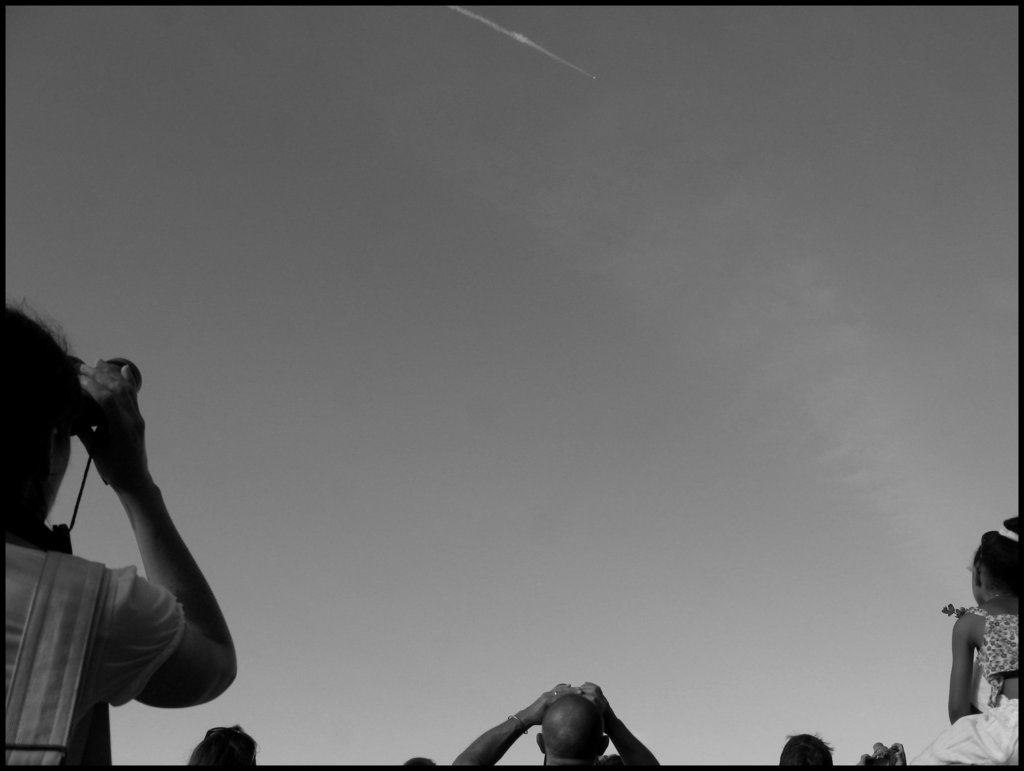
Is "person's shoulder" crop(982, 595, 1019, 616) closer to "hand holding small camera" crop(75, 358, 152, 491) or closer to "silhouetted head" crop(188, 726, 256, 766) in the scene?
"silhouetted head" crop(188, 726, 256, 766)

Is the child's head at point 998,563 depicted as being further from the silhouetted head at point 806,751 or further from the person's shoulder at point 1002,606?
the silhouetted head at point 806,751

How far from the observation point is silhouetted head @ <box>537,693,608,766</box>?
4.43m

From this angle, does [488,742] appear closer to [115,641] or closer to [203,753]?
[203,753]

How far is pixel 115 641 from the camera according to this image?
6.16ft

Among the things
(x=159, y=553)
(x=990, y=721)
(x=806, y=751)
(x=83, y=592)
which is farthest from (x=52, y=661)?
(x=806, y=751)

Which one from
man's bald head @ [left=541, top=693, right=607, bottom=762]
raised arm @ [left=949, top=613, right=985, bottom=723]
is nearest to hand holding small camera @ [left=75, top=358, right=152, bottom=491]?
man's bald head @ [left=541, top=693, right=607, bottom=762]

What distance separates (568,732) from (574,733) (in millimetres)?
31

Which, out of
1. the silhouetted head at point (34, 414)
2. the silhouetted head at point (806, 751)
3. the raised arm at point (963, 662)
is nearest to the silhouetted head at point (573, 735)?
the silhouetted head at point (806, 751)

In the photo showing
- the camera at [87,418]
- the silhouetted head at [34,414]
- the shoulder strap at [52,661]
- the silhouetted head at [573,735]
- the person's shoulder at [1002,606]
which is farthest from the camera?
the person's shoulder at [1002,606]

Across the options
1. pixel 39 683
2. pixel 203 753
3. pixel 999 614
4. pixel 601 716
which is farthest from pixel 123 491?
pixel 999 614

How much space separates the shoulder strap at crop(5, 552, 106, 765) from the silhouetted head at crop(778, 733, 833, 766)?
15.0 ft

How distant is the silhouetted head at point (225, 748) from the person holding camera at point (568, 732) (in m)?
1.21

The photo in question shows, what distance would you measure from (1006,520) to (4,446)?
4.83 meters

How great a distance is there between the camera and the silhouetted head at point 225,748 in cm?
500
